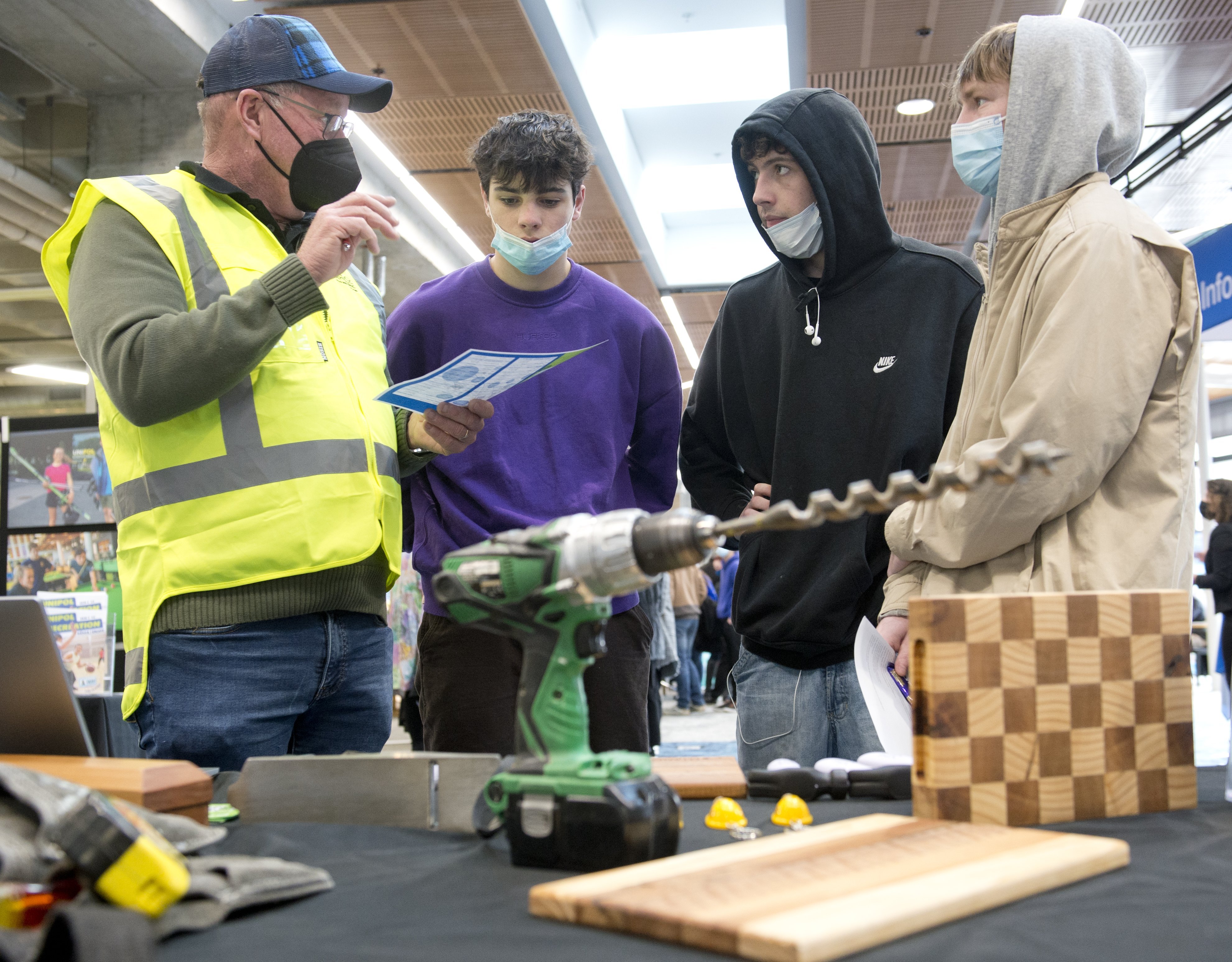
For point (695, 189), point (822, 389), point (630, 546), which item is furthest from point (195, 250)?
point (695, 189)

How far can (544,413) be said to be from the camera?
1845mm

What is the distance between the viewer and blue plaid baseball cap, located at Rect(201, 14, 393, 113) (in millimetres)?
1555

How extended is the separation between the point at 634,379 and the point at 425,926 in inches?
54.8

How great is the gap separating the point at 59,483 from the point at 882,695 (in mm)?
4070

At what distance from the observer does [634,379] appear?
6.48 feet

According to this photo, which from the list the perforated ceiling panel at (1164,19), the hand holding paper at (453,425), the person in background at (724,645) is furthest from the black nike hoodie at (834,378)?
the person in background at (724,645)

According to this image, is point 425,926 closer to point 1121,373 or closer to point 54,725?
point 54,725

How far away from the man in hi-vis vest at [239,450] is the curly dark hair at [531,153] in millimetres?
423

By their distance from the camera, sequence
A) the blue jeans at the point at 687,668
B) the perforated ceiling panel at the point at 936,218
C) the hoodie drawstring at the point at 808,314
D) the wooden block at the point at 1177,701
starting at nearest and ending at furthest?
the wooden block at the point at 1177,701 → the hoodie drawstring at the point at 808,314 → the perforated ceiling panel at the point at 936,218 → the blue jeans at the point at 687,668

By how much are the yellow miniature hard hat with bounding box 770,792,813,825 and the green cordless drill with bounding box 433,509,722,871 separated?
0.45ft

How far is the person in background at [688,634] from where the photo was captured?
945cm

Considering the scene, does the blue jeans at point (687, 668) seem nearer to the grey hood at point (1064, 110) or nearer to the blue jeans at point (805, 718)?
the blue jeans at point (805, 718)

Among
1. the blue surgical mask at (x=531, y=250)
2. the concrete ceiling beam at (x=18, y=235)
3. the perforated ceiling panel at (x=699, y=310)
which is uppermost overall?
the perforated ceiling panel at (x=699, y=310)

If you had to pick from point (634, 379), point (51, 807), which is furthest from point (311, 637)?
point (634, 379)
